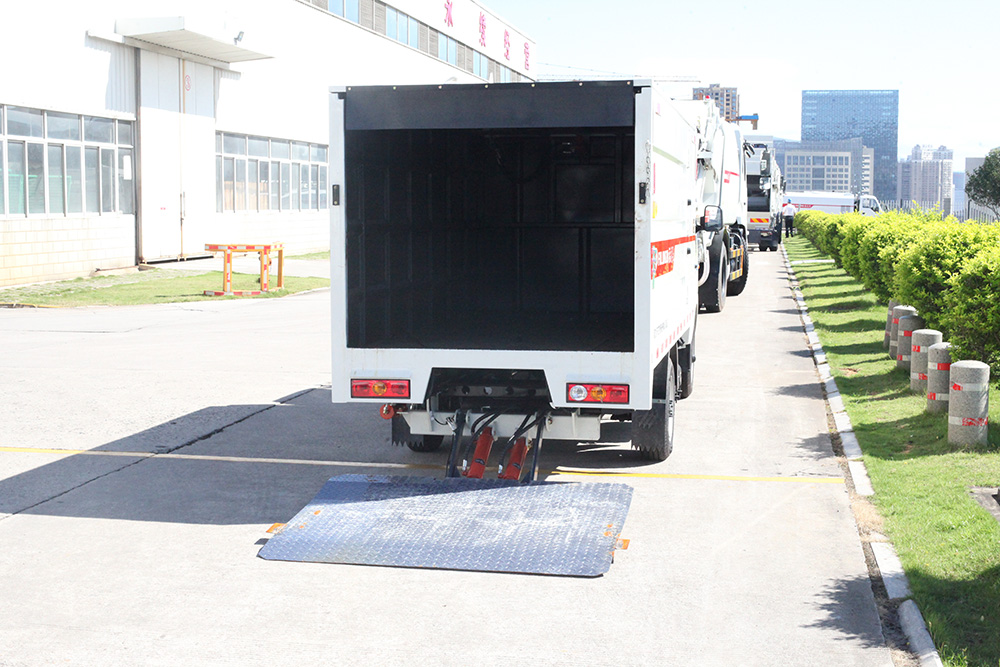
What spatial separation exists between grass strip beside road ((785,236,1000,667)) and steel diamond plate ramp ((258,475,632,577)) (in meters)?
1.83

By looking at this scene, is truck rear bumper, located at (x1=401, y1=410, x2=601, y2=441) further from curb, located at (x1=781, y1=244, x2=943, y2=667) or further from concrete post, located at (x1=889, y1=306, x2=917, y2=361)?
concrete post, located at (x1=889, y1=306, x2=917, y2=361)

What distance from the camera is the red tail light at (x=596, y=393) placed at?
7.98 metres

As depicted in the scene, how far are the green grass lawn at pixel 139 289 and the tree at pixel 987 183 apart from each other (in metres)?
89.0

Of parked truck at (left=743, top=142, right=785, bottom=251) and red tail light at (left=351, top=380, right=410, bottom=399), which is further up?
parked truck at (left=743, top=142, right=785, bottom=251)

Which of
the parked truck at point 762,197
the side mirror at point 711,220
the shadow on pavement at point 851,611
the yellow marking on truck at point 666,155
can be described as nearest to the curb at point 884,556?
the shadow on pavement at point 851,611

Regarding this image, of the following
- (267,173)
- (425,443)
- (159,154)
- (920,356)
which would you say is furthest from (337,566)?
(267,173)

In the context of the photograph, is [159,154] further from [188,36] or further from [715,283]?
[715,283]

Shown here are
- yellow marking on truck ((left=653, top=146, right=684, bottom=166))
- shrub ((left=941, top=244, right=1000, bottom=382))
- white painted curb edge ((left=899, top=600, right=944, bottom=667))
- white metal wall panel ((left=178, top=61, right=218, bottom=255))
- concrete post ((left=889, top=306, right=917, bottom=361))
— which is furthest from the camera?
white metal wall panel ((left=178, top=61, right=218, bottom=255))

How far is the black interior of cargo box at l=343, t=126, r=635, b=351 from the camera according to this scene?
958 centimetres

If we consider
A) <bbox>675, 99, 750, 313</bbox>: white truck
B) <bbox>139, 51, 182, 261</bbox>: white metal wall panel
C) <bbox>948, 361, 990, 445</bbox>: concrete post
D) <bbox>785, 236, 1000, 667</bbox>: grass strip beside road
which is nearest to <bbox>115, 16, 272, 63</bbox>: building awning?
<bbox>139, 51, 182, 261</bbox>: white metal wall panel

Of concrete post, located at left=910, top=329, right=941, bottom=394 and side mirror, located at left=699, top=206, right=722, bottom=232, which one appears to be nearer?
side mirror, located at left=699, top=206, right=722, bottom=232

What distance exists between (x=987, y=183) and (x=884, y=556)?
10707 cm

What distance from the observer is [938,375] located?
35.2 ft

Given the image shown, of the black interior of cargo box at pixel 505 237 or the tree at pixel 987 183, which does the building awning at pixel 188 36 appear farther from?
the tree at pixel 987 183
